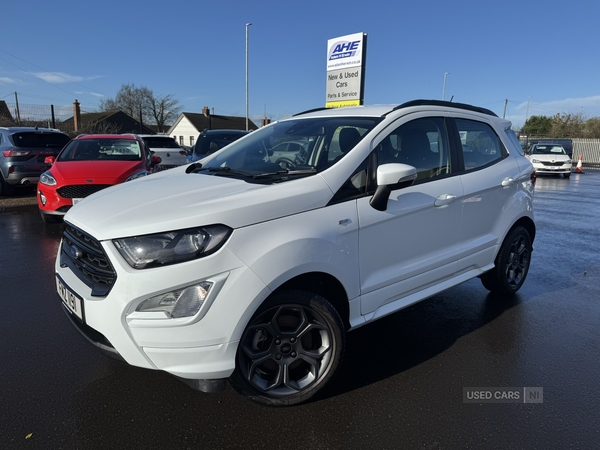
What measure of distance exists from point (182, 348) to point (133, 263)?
0.50 metres

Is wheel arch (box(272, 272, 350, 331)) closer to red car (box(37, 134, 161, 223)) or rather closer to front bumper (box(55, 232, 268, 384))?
front bumper (box(55, 232, 268, 384))

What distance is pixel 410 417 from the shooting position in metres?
2.61

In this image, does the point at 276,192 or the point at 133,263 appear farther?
the point at 276,192

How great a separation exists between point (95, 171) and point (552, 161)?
19499mm

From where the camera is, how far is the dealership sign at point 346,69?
16.1 metres

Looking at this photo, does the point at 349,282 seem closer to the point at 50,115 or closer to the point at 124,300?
the point at 124,300

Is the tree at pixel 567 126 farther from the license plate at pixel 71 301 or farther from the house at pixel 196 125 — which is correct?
the license plate at pixel 71 301

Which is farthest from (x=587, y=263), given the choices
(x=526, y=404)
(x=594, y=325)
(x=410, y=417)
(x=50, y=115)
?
(x=50, y=115)

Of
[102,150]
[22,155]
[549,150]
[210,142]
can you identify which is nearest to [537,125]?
[549,150]

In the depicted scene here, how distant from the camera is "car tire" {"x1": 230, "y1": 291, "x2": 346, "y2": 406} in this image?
249cm

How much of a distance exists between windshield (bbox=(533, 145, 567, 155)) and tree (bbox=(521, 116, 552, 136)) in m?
45.0

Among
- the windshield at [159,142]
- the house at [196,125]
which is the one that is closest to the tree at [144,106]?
the house at [196,125]

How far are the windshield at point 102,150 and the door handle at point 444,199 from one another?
22.5ft

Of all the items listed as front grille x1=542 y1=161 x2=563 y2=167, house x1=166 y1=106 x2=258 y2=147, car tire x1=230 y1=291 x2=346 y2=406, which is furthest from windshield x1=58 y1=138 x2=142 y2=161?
house x1=166 y1=106 x2=258 y2=147
